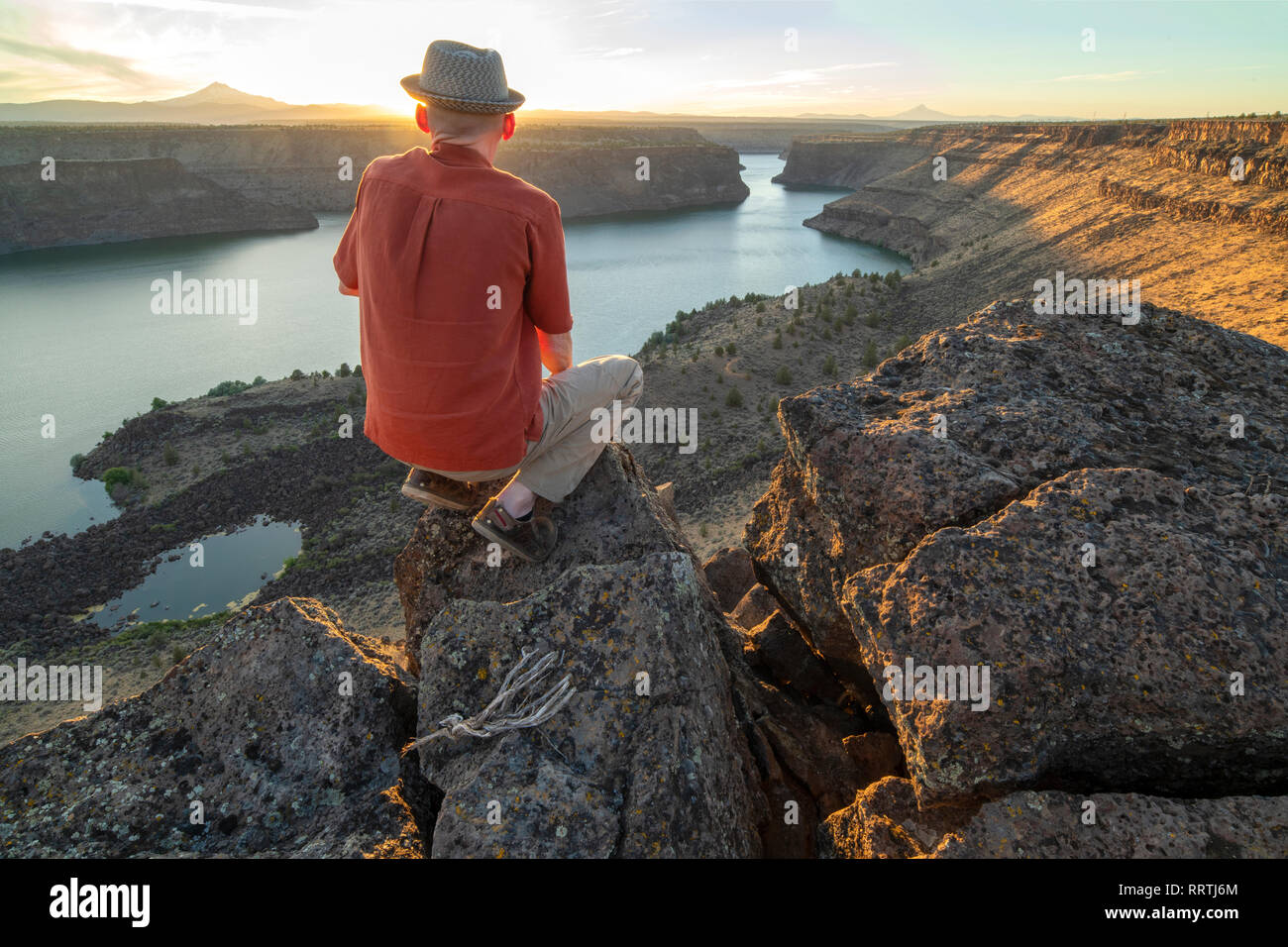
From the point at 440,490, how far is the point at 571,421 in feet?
3.16

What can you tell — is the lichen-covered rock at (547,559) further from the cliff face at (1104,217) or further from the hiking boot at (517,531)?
the cliff face at (1104,217)

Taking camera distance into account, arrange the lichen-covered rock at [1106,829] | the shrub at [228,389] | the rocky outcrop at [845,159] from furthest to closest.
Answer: the rocky outcrop at [845,159] → the shrub at [228,389] → the lichen-covered rock at [1106,829]

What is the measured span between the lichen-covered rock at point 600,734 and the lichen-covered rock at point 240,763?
0.97ft

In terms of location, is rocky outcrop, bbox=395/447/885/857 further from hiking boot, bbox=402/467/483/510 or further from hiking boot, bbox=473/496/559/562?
hiking boot, bbox=402/467/483/510

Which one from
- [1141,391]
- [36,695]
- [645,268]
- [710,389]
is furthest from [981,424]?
[645,268]

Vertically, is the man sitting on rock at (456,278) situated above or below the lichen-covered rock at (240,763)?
above

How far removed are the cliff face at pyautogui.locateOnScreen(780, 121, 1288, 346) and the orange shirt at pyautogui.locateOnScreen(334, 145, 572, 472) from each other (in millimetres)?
19540

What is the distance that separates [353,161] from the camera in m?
91.9

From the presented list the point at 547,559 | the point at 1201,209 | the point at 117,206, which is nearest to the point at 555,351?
the point at 547,559

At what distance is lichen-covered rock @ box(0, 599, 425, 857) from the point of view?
288cm

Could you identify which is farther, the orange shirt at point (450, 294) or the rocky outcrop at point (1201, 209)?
the rocky outcrop at point (1201, 209)

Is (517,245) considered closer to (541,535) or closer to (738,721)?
(541,535)

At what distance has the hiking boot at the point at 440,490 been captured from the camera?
4.37 meters

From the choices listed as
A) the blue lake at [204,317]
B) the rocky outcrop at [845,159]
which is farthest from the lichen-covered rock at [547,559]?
the rocky outcrop at [845,159]
